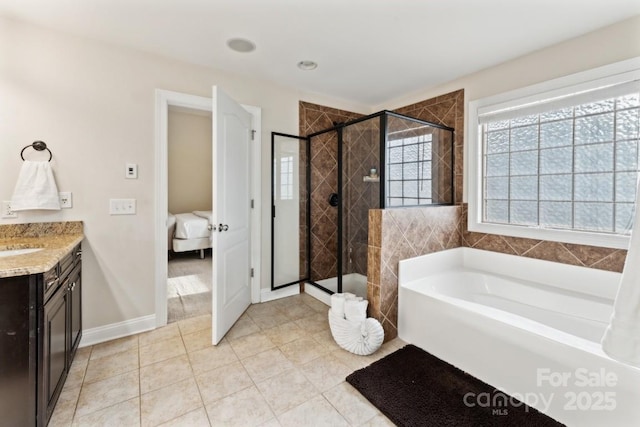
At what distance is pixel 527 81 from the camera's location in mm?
2412

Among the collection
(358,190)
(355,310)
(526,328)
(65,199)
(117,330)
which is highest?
(358,190)

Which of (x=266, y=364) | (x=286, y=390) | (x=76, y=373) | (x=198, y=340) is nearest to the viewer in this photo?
(x=286, y=390)

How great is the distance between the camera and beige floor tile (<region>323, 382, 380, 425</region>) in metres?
1.51

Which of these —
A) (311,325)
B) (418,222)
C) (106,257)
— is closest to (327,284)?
(311,325)

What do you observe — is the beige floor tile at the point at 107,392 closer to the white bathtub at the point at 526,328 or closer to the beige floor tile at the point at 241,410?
the beige floor tile at the point at 241,410

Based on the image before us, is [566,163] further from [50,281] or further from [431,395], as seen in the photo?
[50,281]

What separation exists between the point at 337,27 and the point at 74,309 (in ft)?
8.87

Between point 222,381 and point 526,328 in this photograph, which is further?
point 222,381

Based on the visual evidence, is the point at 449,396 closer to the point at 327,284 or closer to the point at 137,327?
the point at 327,284

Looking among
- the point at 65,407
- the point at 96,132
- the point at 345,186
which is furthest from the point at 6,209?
the point at 345,186

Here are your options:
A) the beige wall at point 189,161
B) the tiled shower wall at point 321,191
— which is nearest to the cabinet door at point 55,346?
the tiled shower wall at point 321,191

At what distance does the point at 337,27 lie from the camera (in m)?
2.02

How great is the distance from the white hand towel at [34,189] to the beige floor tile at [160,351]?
124 cm

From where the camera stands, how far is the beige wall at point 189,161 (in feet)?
18.5
